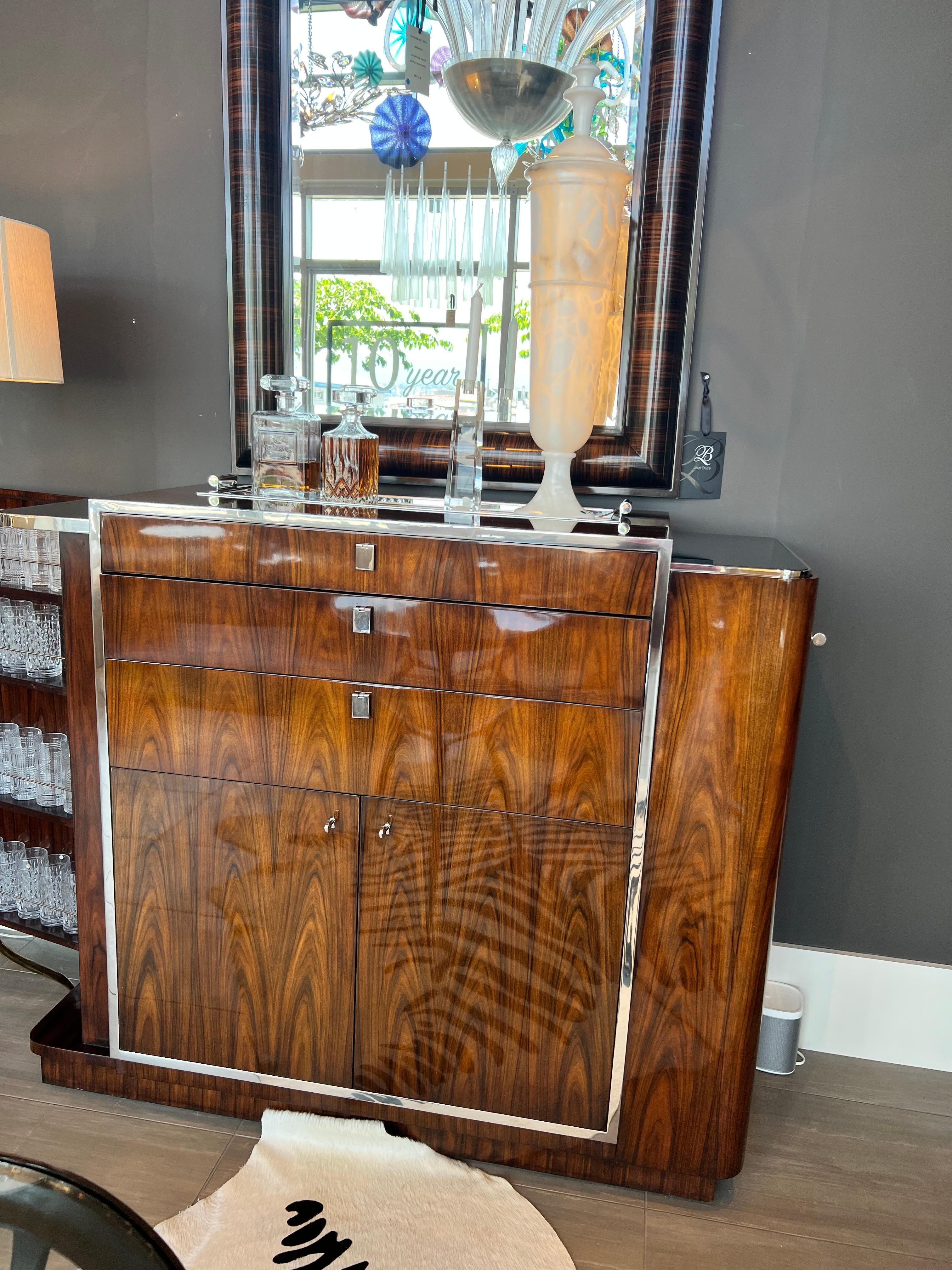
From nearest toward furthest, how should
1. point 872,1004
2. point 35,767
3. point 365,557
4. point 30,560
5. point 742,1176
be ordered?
point 365,557 → point 742,1176 → point 30,560 → point 35,767 → point 872,1004

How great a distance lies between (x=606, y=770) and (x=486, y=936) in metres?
0.35

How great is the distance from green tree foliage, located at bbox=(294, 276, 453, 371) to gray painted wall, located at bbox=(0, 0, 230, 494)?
249 millimetres

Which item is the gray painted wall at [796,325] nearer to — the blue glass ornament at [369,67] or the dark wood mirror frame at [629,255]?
the dark wood mirror frame at [629,255]

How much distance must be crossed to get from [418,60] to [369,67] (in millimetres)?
103

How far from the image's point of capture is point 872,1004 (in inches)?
78.1

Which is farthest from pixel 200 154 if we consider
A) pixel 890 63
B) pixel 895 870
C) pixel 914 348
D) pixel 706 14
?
pixel 895 870

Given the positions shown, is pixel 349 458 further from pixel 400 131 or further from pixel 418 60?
pixel 418 60

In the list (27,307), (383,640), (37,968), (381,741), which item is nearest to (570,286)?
(383,640)

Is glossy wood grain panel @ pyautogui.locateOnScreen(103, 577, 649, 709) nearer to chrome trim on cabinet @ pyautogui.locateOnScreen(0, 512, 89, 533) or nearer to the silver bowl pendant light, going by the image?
chrome trim on cabinet @ pyautogui.locateOnScreen(0, 512, 89, 533)

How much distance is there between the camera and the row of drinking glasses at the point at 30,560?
175 cm

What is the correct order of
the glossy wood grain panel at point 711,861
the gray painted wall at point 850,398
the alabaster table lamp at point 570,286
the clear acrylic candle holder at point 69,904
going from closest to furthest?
the glossy wood grain panel at point 711,861 → the alabaster table lamp at point 570,286 → the gray painted wall at point 850,398 → the clear acrylic candle holder at point 69,904

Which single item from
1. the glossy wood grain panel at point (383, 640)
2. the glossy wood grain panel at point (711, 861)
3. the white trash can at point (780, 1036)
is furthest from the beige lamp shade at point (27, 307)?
the white trash can at point (780, 1036)

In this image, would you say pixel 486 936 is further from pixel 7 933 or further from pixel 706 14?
pixel 706 14

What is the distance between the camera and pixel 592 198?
147 centimetres
